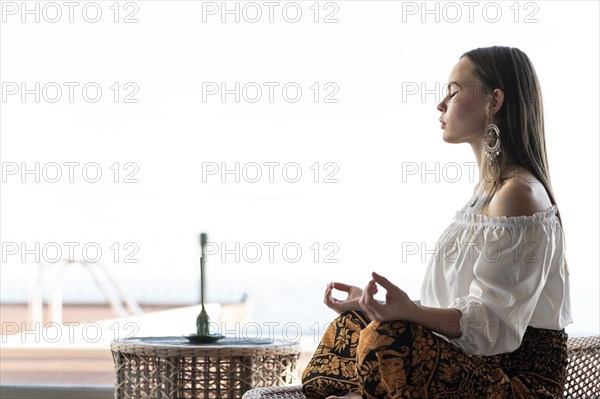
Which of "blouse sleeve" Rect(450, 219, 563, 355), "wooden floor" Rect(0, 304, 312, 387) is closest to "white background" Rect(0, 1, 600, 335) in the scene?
"wooden floor" Rect(0, 304, 312, 387)

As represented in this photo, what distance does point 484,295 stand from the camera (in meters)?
1.64

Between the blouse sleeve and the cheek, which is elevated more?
the cheek

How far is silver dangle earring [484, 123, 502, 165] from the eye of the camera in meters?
1.84

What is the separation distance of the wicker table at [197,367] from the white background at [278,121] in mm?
1480

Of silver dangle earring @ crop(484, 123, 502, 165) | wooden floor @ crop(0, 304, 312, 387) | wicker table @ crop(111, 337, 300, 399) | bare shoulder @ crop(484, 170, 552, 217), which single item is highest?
silver dangle earring @ crop(484, 123, 502, 165)

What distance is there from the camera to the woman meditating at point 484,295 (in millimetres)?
1541

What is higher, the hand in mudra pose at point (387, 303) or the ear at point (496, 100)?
the ear at point (496, 100)

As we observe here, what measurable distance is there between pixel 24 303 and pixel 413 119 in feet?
9.81

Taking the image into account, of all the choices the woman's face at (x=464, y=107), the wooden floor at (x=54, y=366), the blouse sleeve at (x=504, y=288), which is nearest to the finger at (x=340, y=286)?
the blouse sleeve at (x=504, y=288)

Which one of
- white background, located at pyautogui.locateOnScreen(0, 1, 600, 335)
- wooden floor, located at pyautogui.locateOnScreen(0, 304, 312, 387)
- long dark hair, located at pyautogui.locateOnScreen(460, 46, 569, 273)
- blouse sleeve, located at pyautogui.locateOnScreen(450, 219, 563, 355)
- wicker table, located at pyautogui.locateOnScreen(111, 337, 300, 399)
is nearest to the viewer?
blouse sleeve, located at pyautogui.locateOnScreen(450, 219, 563, 355)

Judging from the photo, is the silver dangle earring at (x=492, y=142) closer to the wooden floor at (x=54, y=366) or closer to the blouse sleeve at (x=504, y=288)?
the blouse sleeve at (x=504, y=288)

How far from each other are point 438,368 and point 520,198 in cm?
39

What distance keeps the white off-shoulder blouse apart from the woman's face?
6.4 inches

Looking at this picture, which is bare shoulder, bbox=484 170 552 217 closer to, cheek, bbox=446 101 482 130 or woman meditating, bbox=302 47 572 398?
woman meditating, bbox=302 47 572 398
